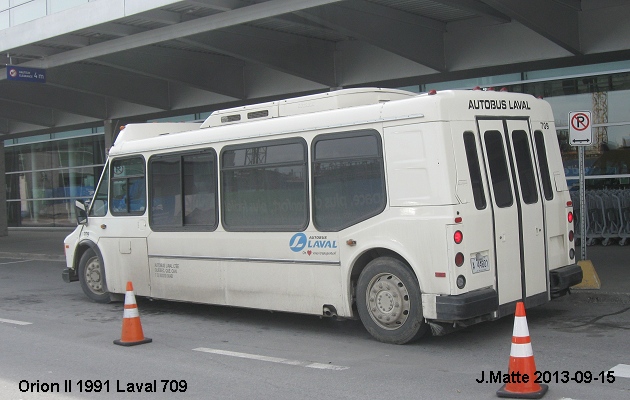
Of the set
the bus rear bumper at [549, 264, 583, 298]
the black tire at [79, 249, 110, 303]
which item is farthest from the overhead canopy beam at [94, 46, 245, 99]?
the bus rear bumper at [549, 264, 583, 298]

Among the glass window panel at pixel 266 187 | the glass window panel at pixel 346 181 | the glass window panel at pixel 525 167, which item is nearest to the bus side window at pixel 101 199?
the glass window panel at pixel 266 187

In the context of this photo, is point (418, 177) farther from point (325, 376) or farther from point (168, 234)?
point (168, 234)

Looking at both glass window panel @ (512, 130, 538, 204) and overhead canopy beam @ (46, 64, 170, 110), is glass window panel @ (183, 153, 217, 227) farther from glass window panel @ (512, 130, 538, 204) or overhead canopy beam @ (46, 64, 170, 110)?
overhead canopy beam @ (46, 64, 170, 110)

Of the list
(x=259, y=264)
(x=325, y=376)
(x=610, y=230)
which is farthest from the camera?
(x=610, y=230)

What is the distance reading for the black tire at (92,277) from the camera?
1167cm

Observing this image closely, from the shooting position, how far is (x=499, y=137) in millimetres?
8094

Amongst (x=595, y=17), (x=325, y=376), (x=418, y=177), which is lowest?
(x=325, y=376)

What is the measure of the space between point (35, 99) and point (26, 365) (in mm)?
16161

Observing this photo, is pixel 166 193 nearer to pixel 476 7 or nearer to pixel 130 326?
pixel 130 326

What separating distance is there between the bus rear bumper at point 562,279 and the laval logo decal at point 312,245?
2515 mm

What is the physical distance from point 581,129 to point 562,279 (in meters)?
3.22

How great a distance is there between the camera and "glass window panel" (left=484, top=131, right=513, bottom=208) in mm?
7910

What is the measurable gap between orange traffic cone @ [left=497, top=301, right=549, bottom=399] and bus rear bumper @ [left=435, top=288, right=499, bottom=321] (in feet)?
4.92

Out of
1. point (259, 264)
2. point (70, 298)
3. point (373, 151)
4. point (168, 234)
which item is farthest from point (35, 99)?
point (373, 151)
